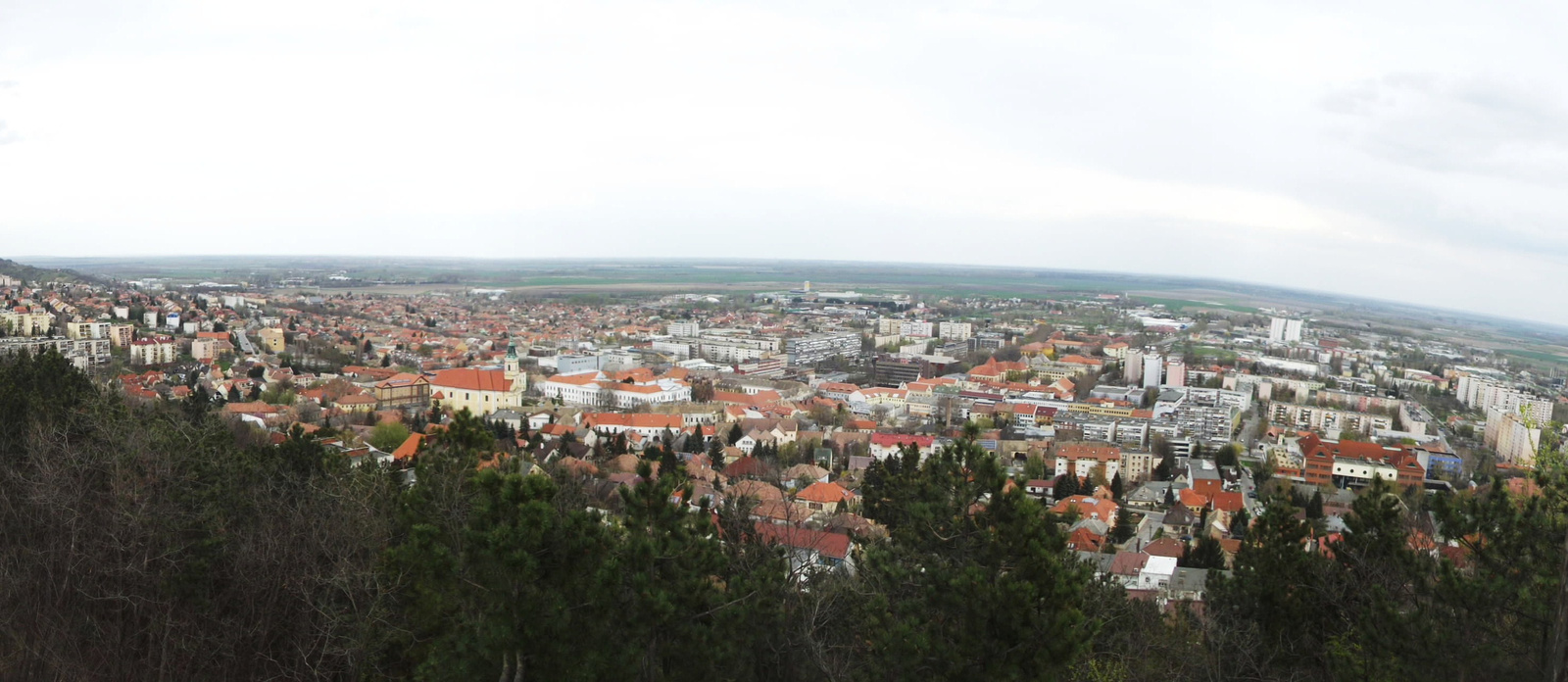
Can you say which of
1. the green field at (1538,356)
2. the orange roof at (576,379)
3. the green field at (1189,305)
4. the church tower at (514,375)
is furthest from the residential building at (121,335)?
the green field at (1189,305)

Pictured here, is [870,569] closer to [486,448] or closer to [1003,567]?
[1003,567]

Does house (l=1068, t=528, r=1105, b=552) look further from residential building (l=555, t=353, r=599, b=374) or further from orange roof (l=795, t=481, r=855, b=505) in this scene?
residential building (l=555, t=353, r=599, b=374)

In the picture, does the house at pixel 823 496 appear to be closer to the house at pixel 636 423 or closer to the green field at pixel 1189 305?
the house at pixel 636 423

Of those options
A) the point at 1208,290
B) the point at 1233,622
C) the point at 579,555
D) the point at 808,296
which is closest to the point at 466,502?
the point at 579,555

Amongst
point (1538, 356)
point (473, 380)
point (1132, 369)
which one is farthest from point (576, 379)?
point (1538, 356)

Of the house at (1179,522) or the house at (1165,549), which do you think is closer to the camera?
the house at (1165,549)

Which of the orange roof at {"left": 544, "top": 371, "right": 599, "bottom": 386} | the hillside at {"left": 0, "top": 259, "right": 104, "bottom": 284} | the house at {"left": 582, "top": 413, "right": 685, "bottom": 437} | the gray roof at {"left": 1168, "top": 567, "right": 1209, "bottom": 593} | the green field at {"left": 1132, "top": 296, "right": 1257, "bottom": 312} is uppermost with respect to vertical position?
the hillside at {"left": 0, "top": 259, "right": 104, "bottom": 284}

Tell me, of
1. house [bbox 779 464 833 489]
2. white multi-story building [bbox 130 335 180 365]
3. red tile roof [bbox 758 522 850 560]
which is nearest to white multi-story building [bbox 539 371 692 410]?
white multi-story building [bbox 130 335 180 365]
